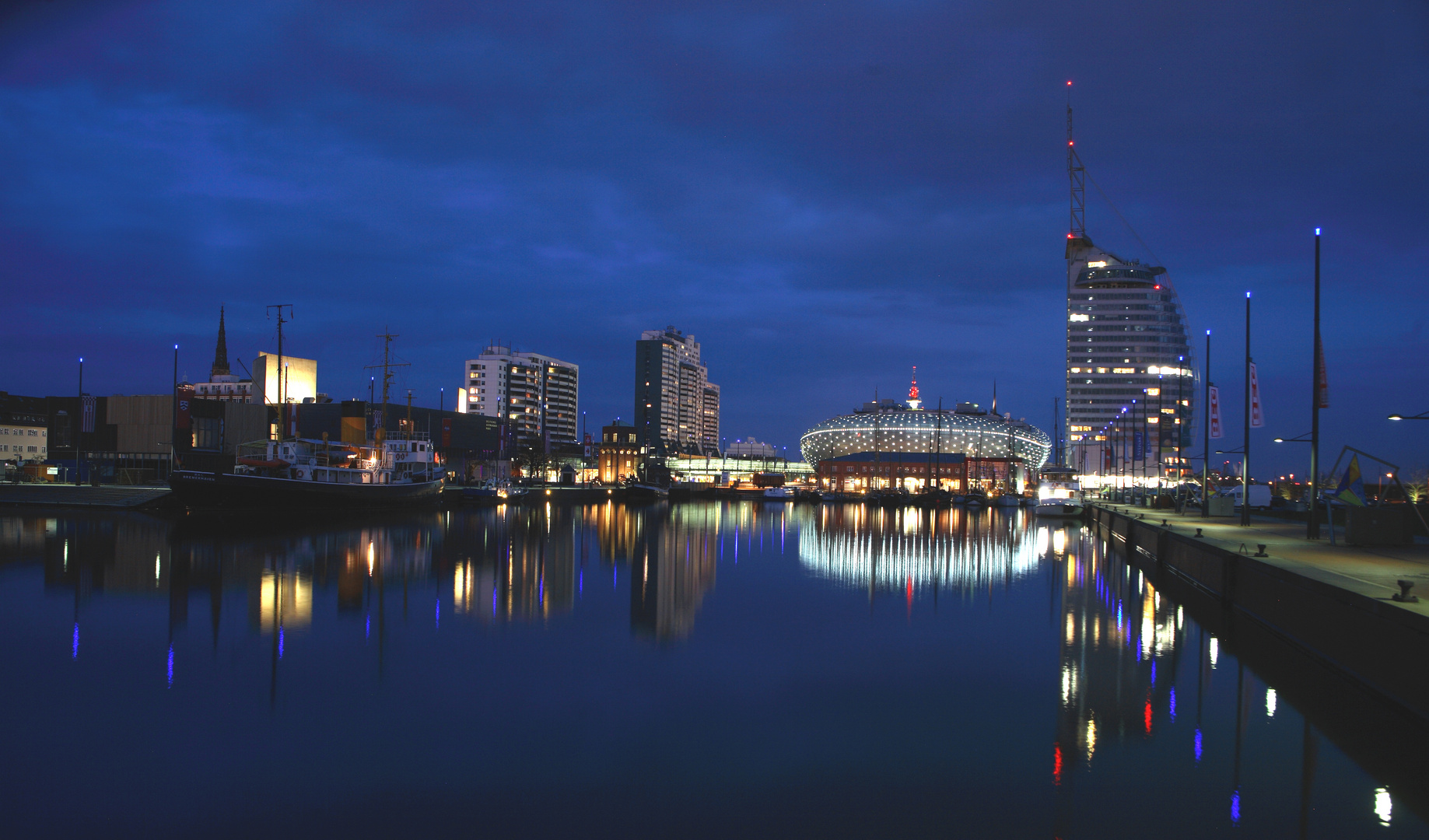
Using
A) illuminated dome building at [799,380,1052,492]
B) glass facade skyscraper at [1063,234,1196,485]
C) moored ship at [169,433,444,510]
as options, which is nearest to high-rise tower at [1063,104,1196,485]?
glass facade skyscraper at [1063,234,1196,485]

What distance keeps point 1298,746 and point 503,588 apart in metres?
16.8

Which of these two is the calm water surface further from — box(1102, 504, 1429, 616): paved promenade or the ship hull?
the ship hull

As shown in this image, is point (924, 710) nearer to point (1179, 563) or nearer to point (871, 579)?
point (871, 579)

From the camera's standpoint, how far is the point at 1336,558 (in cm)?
1844

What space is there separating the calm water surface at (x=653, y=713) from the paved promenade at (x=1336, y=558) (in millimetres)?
1584

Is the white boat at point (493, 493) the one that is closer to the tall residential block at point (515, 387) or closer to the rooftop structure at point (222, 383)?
the rooftop structure at point (222, 383)

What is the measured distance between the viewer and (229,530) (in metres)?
37.6

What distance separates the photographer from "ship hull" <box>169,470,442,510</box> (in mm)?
46594

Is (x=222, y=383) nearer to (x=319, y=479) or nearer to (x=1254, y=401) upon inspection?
(x=319, y=479)

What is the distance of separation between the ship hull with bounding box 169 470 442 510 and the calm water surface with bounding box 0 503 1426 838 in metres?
24.2

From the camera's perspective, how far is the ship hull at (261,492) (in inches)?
1834

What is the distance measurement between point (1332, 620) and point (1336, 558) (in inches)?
248

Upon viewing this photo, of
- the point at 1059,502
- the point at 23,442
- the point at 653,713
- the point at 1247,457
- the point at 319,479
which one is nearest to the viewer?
the point at 653,713

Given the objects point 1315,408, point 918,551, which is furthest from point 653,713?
point 918,551
